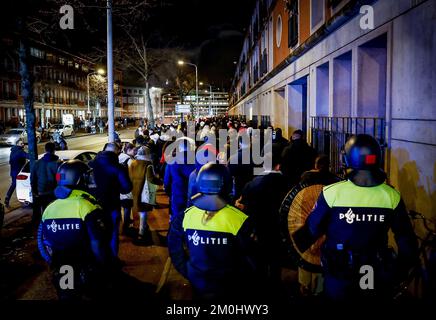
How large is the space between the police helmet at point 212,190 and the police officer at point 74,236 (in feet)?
3.84

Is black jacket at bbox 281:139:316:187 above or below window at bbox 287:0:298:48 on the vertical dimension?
below

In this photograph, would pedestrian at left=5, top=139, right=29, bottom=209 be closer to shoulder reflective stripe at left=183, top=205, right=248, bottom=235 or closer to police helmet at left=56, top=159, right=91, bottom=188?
police helmet at left=56, top=159, right=91, bottom=188

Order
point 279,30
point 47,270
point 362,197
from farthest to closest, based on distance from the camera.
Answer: point 279,30
point 47,270
point 362,197

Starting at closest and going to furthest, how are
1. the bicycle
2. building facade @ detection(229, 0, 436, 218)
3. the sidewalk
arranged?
1. the bicycle
2. building facade @ detection(229, 0, 436, 218)
3. the sidewalk

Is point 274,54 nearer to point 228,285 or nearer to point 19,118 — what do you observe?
point 228,285

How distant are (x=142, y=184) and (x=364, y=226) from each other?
17.2ft

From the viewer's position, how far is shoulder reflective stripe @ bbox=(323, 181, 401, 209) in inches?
127

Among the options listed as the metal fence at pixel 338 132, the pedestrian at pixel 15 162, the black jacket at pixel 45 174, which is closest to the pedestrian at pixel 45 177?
the black jacket at pixel 45 174

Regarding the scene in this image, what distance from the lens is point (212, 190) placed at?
3.07m

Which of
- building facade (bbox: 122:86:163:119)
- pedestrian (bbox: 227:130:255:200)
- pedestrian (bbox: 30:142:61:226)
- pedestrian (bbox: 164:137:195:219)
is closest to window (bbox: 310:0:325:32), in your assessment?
pedestrian (bbox: 227:130:255:200)

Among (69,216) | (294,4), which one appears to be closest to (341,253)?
(69,216)

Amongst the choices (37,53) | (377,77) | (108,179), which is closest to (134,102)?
(37,53)

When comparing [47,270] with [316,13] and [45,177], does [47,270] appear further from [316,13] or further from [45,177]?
[316,13]

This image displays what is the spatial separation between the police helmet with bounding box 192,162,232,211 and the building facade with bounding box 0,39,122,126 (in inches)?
1908
